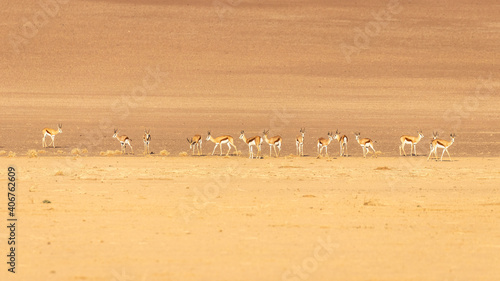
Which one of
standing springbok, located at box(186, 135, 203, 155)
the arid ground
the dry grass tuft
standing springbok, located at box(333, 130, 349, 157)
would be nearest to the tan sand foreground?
the arid ground

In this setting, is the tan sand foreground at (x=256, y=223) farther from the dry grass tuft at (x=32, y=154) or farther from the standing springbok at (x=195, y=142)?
the standing springbok at (x=195, y=142)

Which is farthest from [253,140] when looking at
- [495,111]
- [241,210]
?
[495,111]

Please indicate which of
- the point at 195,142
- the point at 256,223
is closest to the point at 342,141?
the point at 195,142

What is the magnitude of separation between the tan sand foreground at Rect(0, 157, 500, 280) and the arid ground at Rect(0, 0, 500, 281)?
1.9 inches

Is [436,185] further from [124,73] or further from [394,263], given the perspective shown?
[124,73]

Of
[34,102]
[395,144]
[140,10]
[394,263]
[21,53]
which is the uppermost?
[140,10]

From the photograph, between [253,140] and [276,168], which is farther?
[253,140]

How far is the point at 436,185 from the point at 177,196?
5.99 metres

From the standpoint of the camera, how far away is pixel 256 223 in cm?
1331

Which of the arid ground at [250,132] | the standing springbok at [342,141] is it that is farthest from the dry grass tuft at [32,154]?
the standing springbok at [342,141]

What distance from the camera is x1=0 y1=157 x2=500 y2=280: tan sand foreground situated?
32.9 feet

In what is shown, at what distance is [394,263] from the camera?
10.3 m

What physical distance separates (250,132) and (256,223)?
21838 millimetres

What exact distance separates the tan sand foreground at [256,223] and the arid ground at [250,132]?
49mm
